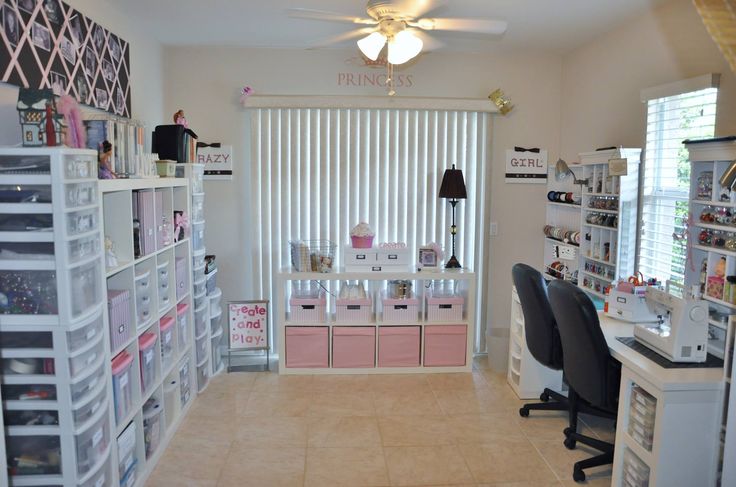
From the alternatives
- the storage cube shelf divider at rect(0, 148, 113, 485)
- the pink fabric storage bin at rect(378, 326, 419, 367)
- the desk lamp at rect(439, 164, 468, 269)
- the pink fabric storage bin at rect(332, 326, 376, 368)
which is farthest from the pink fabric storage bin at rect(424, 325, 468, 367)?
the storage cube shelf divider at rect(0, 148, 113, 485)

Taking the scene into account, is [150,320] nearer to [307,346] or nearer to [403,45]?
[307,346]

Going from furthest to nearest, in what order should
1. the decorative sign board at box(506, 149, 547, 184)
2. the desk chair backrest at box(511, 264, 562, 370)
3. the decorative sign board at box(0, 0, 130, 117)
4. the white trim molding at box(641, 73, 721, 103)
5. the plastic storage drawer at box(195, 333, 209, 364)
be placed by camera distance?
the decorative sign board at box(506, 149, 547, 184) < the plastic storage drawer at box(195, 333, 209, 364) < the desk chair backrest at box(511, 264, 562, 370) < the white trim molding at box(641, 73, 721, 103) < the decorative sign board at box(0, 0, 130, 117)

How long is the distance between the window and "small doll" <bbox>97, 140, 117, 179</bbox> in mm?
2924

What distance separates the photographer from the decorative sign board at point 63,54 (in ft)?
7.80

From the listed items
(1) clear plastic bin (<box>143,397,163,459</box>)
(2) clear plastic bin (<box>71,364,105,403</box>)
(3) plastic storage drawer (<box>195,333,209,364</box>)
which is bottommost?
(1) clear plastic bin (<box>143,397,163,459</box>)

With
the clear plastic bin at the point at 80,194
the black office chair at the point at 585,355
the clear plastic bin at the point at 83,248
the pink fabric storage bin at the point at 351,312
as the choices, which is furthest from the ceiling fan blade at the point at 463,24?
the pink fabric storage bin at the point at 351,312

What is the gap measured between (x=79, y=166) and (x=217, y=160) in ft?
8.18

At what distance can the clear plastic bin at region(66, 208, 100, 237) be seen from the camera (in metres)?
2.05

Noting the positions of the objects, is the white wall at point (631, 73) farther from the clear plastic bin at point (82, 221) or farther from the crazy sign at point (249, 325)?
the clear plastic bin at point (82, 221)

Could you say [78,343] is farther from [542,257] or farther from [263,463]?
A: [542,257]

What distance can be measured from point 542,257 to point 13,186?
406cm

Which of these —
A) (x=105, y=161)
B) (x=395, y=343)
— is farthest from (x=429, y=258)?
(x=105, y=161)

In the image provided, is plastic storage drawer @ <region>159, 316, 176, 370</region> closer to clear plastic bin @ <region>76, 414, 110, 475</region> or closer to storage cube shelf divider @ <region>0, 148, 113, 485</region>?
clear plastic bin @ <region>76, 414, 110, 475</region>

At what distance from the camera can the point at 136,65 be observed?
3.83 m
